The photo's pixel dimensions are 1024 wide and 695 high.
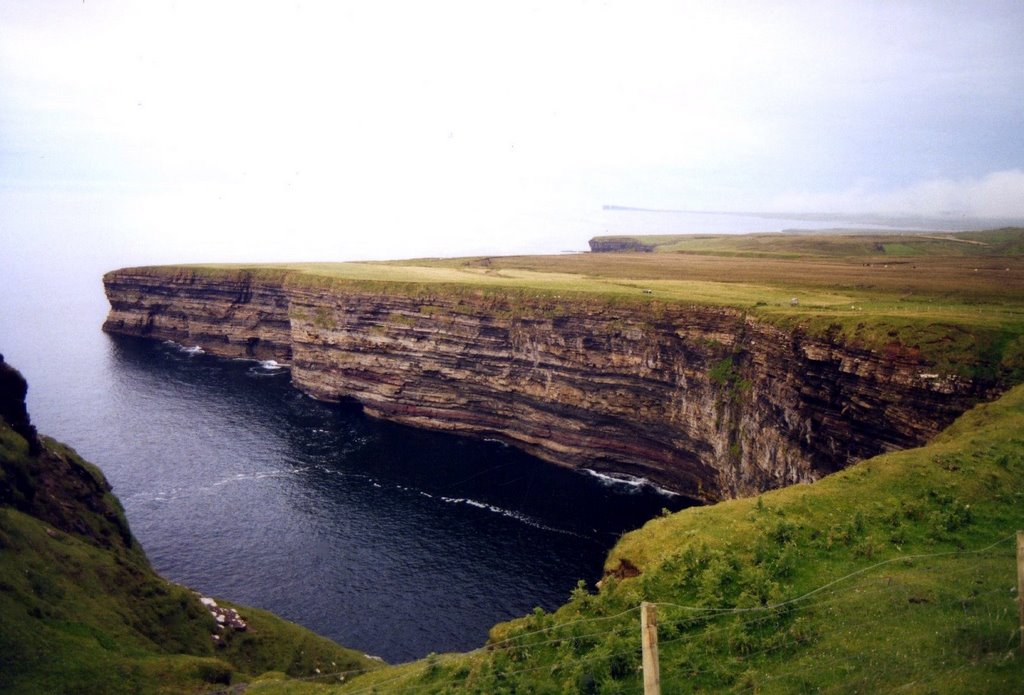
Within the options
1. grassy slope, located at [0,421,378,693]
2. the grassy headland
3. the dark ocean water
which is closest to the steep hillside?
the grassy headland

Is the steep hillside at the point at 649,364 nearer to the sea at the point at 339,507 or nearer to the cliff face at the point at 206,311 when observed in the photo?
the cliff face at the point at 206,311

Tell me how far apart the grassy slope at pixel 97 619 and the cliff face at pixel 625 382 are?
38984 millimetres

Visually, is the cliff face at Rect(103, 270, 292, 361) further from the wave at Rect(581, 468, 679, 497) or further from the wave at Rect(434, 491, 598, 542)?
the wave at Rect(581, 468, 679, 497)

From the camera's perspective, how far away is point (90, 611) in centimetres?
2905

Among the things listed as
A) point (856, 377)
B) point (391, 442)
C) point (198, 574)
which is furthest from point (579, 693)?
point (391, 442)

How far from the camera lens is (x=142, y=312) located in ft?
441

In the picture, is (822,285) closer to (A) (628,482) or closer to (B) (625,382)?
(B) (625,382)

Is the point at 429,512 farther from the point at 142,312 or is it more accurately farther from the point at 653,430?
the point at 142,312

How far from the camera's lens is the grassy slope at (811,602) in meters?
14.7

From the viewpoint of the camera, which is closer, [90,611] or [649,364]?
[90,611]

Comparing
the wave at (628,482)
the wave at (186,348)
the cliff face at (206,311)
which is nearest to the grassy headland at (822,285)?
A: the cliff face at (206,311)

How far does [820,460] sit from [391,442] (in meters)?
52.1

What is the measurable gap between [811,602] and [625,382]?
54475 mm

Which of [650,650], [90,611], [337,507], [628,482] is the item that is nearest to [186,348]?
[337,507]
